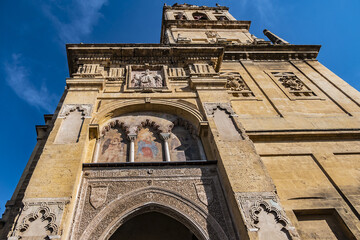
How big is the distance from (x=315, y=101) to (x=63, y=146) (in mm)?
7799

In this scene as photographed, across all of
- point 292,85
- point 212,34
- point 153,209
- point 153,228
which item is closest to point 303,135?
point 292,85

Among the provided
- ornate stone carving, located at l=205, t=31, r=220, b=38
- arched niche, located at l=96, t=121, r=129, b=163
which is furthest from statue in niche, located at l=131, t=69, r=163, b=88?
ornate stone carving, located at l=205, t=31, r=220, b=38

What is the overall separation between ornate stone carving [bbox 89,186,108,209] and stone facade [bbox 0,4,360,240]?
0.02 meters

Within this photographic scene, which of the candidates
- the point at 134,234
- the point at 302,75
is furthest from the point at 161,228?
the point at 302,75

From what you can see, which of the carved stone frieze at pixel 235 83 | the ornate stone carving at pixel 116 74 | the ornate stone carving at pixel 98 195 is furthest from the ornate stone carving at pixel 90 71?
the carved stone frieze at pixel 235 83

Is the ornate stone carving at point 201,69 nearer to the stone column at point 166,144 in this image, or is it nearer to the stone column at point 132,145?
the stone column at point 166,144

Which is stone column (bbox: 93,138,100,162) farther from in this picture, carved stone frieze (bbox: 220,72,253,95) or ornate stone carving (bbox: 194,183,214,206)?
carved stone frieze (bbox: 220,72,253,95)

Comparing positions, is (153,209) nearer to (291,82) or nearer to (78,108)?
(78,108)

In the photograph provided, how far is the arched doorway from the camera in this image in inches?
274

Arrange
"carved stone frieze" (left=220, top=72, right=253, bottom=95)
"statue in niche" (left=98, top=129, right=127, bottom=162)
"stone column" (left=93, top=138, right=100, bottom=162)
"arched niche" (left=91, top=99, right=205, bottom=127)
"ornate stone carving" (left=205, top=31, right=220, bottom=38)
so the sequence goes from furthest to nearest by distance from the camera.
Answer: "ornate stone carving" (left=205, top=31, right=220, bottom=38), "carved stone frieze" (left=220, top=72, right=253, bottom=95), "arched niche" (left=91, top=99, right=205, bottom=127), "statue in niche" (left=98, top=129, right=127, bottom=162), "stone column" (left=93, top=138, right=100, bottom=162)

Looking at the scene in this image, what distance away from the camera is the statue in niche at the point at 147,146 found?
22.1 ft

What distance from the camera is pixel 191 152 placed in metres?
7.00

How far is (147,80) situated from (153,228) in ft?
14.3

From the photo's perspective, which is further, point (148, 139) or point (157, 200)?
point (148, 139)
